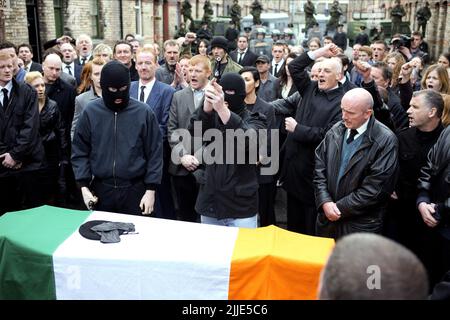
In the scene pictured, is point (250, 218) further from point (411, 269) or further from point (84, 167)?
point (411, 269)

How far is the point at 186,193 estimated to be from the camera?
5.16 m

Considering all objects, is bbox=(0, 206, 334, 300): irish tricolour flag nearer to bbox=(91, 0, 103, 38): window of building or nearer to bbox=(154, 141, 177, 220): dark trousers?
bbox=(154, 141, 177, 220): dark trousers

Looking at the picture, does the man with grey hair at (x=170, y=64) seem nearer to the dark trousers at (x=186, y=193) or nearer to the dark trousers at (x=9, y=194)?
the dark trousers at (x=186, y=193)

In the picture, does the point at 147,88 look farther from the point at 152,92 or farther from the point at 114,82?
the point at 114,82

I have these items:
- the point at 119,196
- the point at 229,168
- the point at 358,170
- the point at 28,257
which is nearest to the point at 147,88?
the point at 119,196

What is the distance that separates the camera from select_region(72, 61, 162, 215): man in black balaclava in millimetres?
3809

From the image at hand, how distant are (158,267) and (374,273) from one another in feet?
5.44

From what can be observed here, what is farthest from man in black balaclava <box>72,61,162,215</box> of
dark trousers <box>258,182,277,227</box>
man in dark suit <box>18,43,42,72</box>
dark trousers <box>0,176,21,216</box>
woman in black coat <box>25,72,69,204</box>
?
man in dark suit <box>18,43,42,72</box>

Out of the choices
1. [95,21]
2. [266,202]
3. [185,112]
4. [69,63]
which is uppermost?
[95,21]

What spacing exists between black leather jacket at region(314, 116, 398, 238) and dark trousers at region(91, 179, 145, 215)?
1.52 metres

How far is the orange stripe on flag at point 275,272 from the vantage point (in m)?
2.78

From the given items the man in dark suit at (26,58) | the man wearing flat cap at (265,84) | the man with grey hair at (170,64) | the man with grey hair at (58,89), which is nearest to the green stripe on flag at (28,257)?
the man with grey hair at (58,89)

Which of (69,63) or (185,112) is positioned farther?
(69,63)
